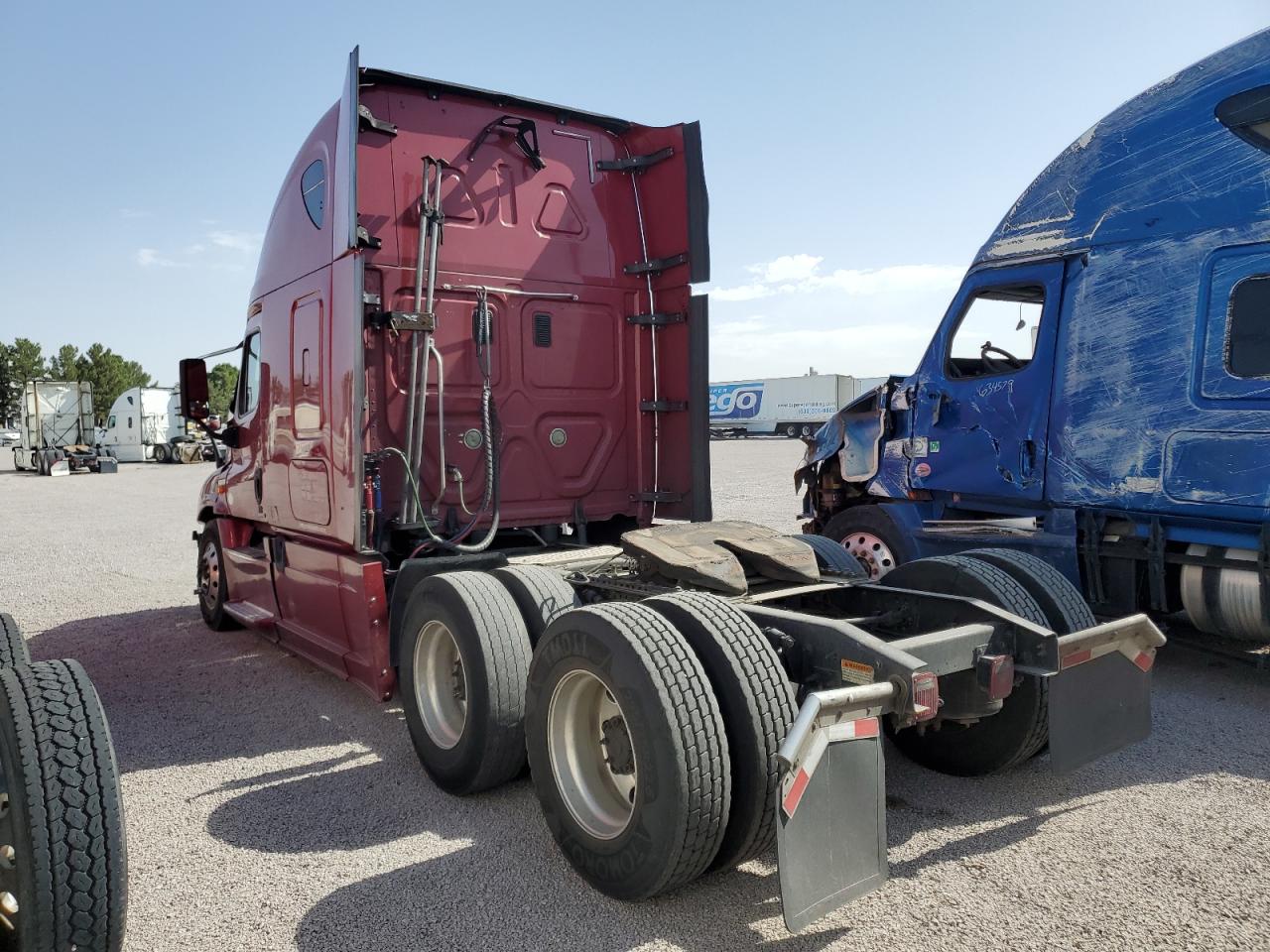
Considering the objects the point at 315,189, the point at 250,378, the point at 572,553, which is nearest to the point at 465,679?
the point at 572,553

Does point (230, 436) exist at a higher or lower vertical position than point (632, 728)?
higher

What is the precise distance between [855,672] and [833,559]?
1750mm

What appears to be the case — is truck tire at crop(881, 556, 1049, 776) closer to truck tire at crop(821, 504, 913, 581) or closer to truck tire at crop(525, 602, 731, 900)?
→ truck tire at crop(525, 602, 731, 900)

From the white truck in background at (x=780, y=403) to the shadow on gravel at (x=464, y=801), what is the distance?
43.2 metres

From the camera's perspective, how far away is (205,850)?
3.52 m

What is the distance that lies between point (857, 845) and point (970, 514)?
445cm

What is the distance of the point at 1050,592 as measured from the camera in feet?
12.6

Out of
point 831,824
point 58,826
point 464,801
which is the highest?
point 58,826

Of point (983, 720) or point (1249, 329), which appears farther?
point (1249, 329)

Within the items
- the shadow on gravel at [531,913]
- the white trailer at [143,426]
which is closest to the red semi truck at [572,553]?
the shadow on gravel at [531,913]

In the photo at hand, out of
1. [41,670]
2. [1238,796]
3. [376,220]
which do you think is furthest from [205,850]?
[1238,796]

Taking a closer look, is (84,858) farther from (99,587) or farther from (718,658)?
(99,587)

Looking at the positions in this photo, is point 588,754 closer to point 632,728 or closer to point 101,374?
point 632,728

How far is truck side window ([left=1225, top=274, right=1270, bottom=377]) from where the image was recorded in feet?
16.4
